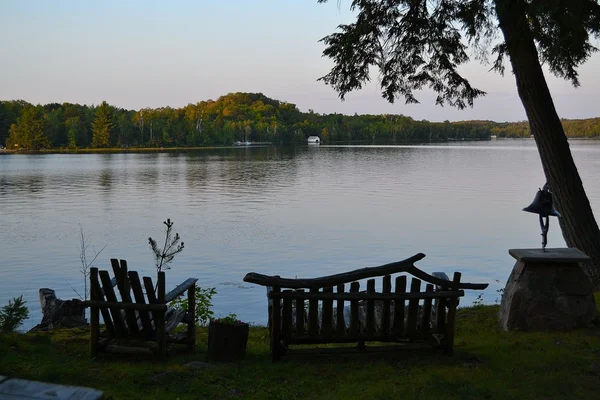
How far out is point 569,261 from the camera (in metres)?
6.46

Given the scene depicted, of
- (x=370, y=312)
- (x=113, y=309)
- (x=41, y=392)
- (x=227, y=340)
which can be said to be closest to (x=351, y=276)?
(x=370, y=312)

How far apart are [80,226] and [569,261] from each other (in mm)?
19136

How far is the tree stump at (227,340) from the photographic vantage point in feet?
18.6

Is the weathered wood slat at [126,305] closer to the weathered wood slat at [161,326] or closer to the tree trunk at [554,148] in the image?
the weathered wood slat at [161,326]

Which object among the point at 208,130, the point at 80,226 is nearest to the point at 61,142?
the point at 208,130

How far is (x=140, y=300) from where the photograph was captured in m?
5.50

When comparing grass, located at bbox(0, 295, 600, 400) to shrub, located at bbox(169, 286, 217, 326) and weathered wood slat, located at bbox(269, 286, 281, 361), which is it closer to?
weathered wood slat, located at bbox(269, 286, 281, 361)

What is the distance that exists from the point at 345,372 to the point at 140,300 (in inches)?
75.0

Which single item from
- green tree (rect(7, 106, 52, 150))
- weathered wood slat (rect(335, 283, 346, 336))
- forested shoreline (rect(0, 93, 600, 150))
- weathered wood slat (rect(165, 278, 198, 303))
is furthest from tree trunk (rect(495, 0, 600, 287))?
green tree (rect(7, 106, 52, 150))

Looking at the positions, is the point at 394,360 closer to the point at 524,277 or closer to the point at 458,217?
the point at 524,277

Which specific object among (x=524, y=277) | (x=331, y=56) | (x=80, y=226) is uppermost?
(x=331, y=56)

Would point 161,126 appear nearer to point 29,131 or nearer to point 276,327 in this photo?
point 29,131

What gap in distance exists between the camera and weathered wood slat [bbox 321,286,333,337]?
5448mm

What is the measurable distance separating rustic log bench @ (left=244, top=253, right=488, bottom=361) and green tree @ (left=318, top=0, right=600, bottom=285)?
3564 mm
